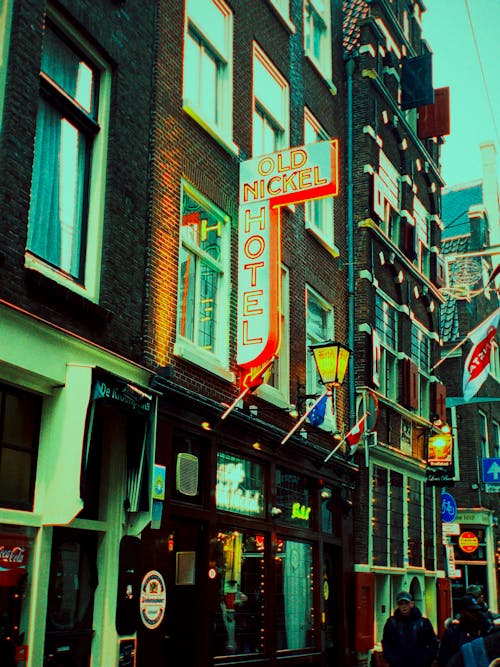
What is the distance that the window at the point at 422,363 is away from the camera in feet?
71.0

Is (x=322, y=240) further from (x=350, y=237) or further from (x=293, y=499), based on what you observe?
(x=293, y=499)

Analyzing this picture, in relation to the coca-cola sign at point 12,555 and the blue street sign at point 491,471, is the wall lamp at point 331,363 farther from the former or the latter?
the blue street sign at point 491,471

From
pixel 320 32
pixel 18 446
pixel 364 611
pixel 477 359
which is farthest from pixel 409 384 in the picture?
pixel 18 446

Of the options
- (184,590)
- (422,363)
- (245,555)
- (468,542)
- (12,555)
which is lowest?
(184,590)

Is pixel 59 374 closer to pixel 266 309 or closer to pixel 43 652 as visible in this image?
pixel 43 652

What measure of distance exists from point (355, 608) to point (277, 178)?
8.08 metres

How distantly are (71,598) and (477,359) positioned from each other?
37.8 feet

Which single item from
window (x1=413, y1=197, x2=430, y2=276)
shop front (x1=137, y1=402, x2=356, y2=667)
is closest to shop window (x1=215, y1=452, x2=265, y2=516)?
shop front (x1=137, y1=402, x2=356, y2=667)

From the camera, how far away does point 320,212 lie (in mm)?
17406

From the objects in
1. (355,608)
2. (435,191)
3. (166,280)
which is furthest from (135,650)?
(435,191)

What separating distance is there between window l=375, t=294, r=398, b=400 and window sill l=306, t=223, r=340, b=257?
81.0 inches

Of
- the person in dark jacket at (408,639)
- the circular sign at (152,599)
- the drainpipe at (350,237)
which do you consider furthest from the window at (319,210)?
the circular sign at (152,599)

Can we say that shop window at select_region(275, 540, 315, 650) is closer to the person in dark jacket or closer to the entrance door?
the entrance door

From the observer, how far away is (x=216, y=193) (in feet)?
41.8
